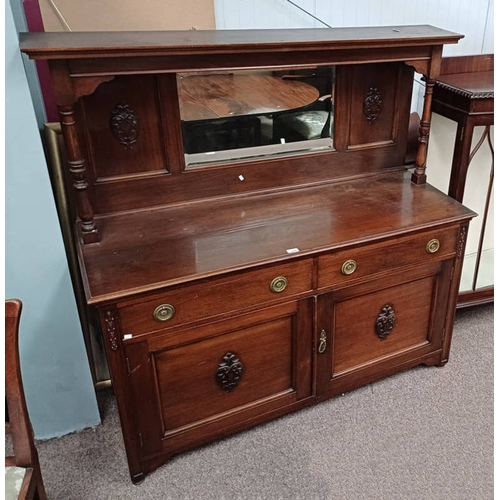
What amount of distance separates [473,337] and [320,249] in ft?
3.59

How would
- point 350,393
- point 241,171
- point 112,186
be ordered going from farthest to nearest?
point 350,393
point 241,171
point 112,186

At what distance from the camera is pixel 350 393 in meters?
1.93

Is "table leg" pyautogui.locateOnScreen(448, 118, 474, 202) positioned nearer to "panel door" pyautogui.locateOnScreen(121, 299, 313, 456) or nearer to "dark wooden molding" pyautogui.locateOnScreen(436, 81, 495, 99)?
"dark wooden molding" pyautogui.locateOnScreen(436, 81, 495, 99)

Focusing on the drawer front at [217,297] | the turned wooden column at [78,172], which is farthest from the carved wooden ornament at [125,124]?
the drawer front at [217,297]

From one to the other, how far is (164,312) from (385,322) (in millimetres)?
828

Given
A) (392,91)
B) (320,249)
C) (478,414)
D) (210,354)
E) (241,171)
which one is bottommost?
(478,414)

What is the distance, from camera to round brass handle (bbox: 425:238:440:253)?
169cm

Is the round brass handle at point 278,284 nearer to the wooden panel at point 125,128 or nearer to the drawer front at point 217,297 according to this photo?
the drawer front at point 217,297

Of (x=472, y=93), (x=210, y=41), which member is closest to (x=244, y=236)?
(x=210, y=41)

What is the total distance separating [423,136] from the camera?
1.78 meters

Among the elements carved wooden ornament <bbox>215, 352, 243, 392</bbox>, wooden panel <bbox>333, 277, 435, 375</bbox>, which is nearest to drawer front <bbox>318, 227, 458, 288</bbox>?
wooden panel <bbox>333, 277, 435, 375</bbox>

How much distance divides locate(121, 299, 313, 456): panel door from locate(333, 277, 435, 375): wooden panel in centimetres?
14
